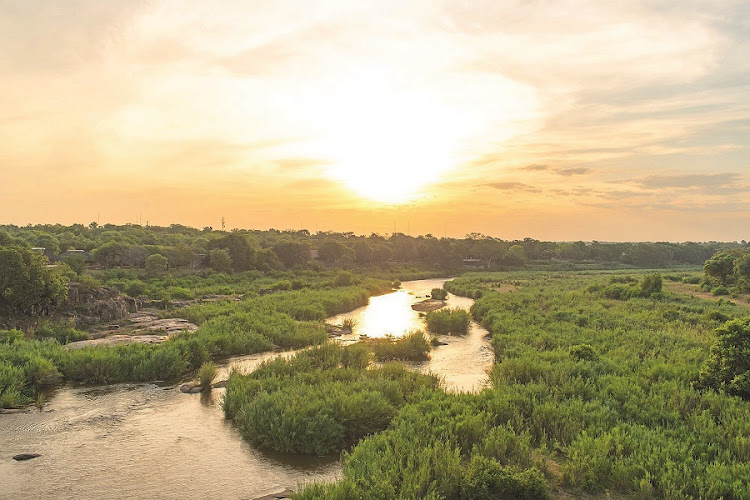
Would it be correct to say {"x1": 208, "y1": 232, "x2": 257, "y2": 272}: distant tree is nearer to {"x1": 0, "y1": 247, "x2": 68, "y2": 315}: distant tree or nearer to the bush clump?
{"x1": 0, "y1": 247, "x2": 68, "y2": 315}: distant tree

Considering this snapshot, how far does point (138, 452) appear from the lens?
14.7m

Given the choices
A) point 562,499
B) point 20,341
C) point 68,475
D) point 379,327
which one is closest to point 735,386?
point 562,499

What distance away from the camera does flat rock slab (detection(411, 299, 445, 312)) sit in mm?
53688

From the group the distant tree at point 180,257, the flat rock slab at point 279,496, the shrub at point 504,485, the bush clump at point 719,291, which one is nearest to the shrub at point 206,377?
the flat rock slab at point 279,496

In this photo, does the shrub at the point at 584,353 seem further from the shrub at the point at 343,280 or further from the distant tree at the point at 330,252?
the distant tree at the point at 330,252

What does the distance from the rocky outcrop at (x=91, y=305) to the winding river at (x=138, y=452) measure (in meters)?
15.3

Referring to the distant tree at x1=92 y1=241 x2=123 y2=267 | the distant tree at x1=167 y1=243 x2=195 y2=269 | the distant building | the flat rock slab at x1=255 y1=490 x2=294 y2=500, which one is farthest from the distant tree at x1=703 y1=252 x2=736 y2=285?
the distant building

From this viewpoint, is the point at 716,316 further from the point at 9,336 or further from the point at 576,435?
the point at 9,336

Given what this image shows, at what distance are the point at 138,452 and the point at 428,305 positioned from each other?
Result: 4447 cm

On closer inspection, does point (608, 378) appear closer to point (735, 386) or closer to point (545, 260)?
point (735, 386)

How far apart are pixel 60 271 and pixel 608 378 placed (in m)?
37.9

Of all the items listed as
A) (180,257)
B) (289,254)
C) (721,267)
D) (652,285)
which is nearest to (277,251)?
(289,254)

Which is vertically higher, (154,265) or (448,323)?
(154,265)

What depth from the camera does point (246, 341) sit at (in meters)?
29.6
